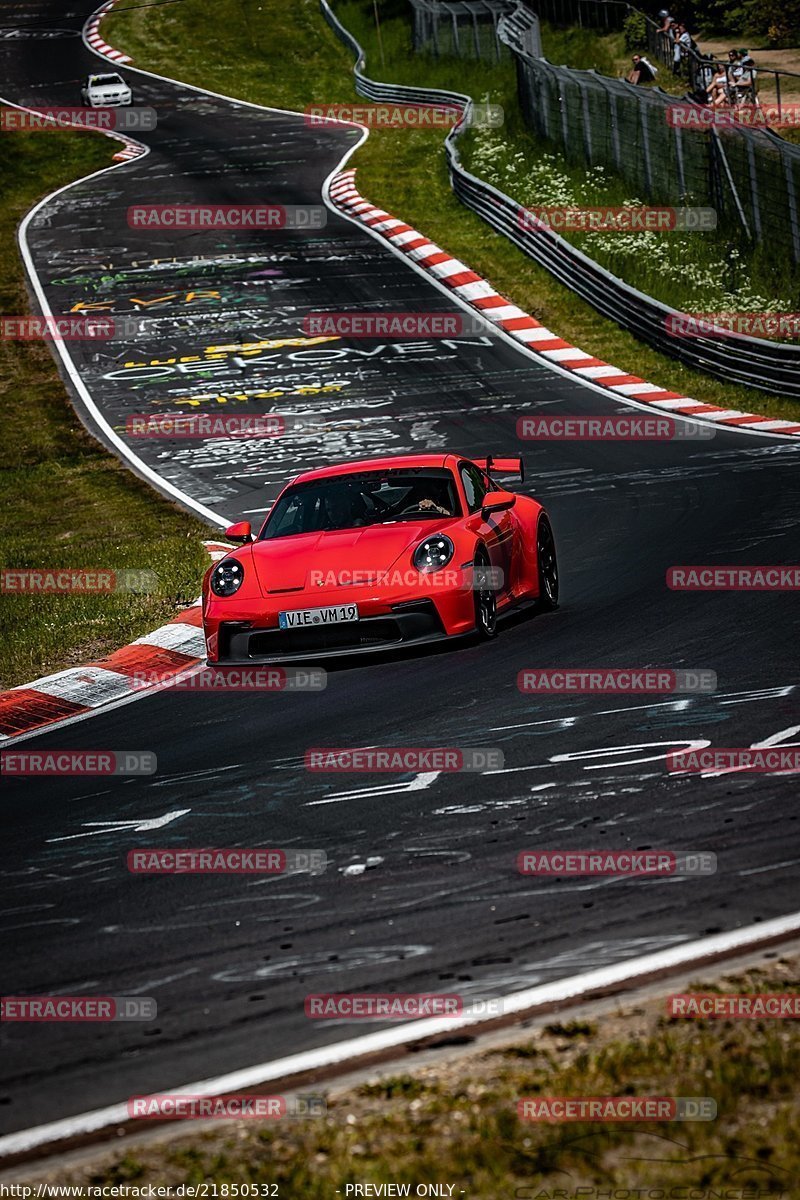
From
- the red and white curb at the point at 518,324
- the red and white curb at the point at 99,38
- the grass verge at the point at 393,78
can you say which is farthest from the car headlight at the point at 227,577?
the red and white curb at the point at 99,38

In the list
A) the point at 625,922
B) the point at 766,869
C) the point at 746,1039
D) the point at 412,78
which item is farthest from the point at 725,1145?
the point at 412,78

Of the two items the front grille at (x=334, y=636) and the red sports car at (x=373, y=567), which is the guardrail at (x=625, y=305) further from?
the front grille at (x=334, y=636)

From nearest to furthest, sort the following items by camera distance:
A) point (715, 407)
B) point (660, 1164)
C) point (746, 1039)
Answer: point (660, 1164)
point (746, 1039)
point (715, 407)

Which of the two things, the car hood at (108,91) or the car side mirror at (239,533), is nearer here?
the car side mirror at (239,533)

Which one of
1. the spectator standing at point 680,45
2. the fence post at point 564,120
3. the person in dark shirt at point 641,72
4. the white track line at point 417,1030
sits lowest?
the white track line at point 417,1030

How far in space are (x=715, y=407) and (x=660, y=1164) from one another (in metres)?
17.4

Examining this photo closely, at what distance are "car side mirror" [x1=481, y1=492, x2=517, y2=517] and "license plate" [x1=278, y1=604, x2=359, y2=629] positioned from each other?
140 cm

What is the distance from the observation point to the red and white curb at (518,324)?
64.8ft

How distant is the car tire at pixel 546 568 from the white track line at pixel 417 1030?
6.53m

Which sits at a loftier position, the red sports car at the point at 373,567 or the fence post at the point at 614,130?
the fence post at the point at 614,130

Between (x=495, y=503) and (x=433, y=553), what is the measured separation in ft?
2.72

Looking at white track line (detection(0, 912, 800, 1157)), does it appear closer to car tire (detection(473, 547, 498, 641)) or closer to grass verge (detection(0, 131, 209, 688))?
car tire (detection(473, 547, 498, 641))

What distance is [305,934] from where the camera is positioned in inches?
202

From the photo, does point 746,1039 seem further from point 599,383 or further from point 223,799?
point 599,383
